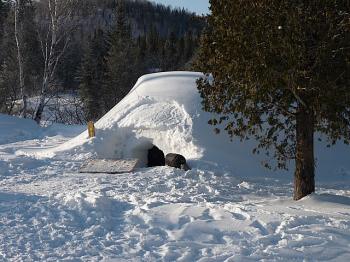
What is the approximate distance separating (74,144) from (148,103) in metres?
2.26

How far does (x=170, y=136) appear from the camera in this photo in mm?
11406

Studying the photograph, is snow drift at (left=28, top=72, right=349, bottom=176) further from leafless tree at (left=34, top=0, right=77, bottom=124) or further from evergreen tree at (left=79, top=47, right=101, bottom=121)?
evergreen tree at (left=79, top=47, right=101, bottom=121)

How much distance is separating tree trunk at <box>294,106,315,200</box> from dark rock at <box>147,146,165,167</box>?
17.0 ft

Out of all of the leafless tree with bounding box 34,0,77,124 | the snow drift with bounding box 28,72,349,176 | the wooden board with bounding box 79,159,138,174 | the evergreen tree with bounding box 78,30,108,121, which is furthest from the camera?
the evergreen tree with bounding box 78,30,108,121

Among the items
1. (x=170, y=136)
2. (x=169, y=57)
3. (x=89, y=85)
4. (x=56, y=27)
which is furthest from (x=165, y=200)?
(x=169, y=57)

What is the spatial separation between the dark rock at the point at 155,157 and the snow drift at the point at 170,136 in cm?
37

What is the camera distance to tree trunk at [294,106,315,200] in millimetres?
7523

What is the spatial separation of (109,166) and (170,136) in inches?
72.0

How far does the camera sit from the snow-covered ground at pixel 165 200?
5.06 meters

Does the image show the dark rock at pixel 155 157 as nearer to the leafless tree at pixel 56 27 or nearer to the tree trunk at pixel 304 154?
the tree trunk at pixel 304 154

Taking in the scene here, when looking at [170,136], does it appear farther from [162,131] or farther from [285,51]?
[285,51]

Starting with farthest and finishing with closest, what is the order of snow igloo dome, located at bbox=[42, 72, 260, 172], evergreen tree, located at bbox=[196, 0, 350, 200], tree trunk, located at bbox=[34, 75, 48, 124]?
tree trunk, located at bbox=[34, 75, 48, 124]
snow igloo dome, located at bbox=[42, 72, 260, 172]
evergreen tree, located at bbox=[196, 0, 350, 200]

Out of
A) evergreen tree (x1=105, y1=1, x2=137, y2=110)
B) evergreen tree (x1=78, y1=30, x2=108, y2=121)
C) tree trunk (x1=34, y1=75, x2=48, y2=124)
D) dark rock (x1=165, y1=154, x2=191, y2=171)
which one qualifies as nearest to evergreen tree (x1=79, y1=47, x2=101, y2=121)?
evergreen tree (x1=78, y1=30, x2=108, y2=121)

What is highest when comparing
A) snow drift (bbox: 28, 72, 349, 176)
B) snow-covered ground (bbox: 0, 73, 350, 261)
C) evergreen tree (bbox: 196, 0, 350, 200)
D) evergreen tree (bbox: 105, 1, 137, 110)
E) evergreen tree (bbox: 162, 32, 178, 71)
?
evergreen tree (bbox: 162, 32, 178, 71)
